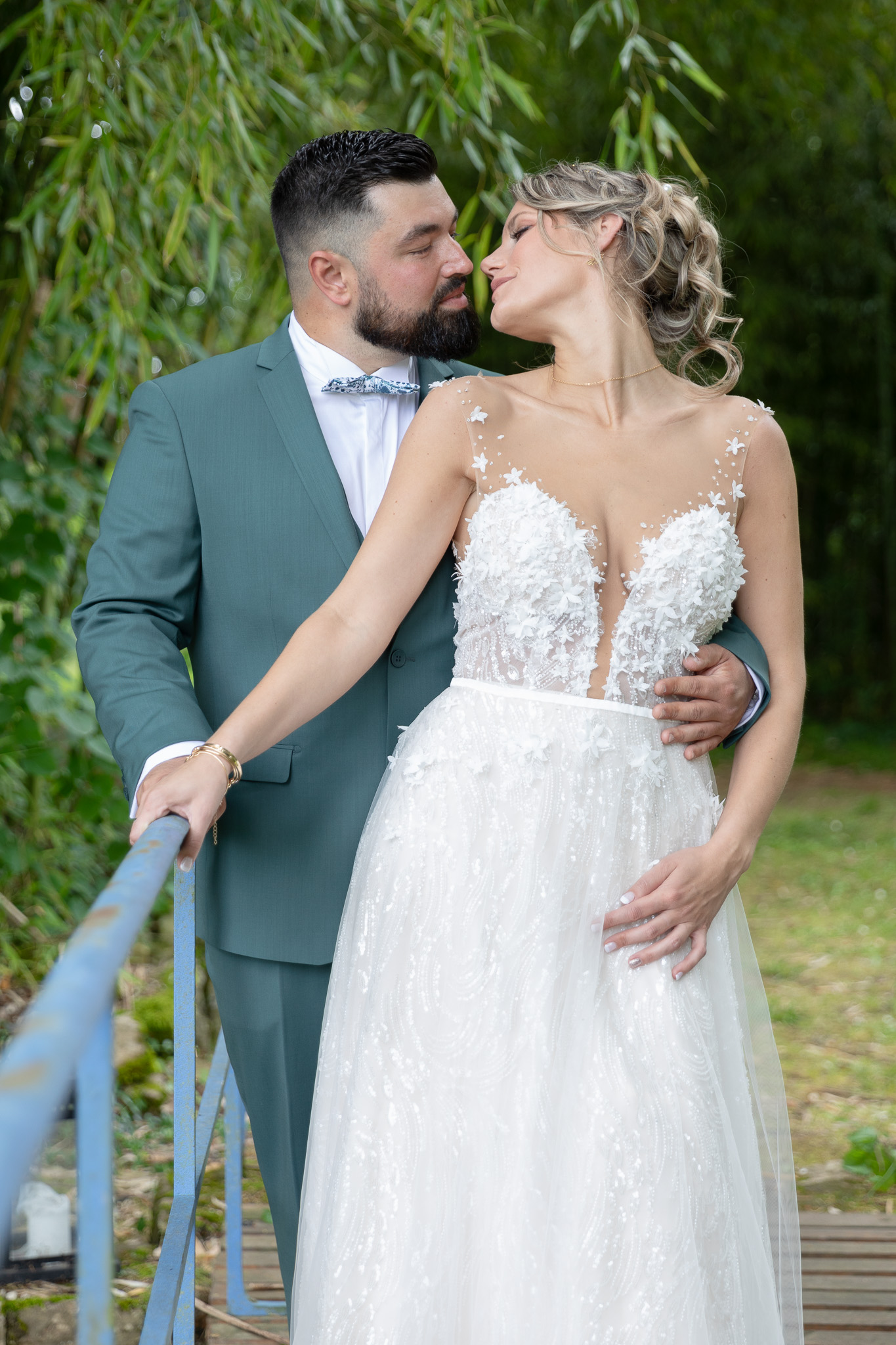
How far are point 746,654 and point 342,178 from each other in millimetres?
868

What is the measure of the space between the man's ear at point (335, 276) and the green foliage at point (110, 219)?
0.55m

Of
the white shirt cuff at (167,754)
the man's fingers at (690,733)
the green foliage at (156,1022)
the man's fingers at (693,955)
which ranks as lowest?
the green foliage at (156,1022)

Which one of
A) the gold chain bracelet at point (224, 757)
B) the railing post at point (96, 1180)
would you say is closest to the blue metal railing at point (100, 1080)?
the railing post at point (96, 1180)

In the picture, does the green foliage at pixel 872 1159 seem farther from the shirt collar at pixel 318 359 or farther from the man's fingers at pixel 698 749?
the shirt collar at pixel 318 359

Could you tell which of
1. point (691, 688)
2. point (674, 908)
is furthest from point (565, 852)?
point (691, 688)

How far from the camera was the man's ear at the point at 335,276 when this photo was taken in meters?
1.82

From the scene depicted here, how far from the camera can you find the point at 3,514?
342 cm

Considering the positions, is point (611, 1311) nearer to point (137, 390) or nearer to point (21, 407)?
point (137, 390)

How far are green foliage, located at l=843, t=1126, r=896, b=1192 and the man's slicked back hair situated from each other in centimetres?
244

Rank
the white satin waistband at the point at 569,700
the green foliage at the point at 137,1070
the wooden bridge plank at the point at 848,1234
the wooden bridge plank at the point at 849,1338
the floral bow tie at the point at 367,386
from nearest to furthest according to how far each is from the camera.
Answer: the white satin waistband at the point at 569,700
the floral bow tie at the point at 367,386
the wooden bridge plank at the point at 849,1338
the wooden bridge plank at the point at 848,1234
the green foliage at the point at 137,1070

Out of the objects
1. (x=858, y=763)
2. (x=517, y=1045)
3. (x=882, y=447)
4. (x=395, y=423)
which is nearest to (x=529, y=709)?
(x=517, y=1045)

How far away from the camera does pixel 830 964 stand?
5031 millimetres

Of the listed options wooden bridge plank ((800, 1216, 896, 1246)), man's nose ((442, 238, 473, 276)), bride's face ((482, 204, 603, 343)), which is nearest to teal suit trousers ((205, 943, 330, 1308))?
bride's face ((482, 204, 603, 343))

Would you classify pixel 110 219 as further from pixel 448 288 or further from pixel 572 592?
pixel 572 592
